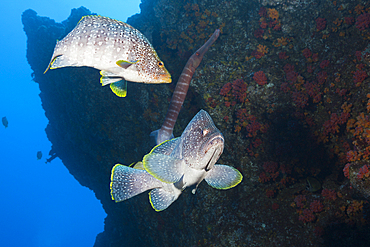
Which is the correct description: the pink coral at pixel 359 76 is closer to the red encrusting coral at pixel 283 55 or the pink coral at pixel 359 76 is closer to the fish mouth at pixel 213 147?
the red encrusting coral at pixel 283 55

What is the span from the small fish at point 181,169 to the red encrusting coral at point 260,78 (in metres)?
4.38

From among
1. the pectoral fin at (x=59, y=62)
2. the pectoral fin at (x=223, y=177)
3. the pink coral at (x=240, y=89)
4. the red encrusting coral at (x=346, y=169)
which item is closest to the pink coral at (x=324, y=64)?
the pink coral at (x=240, y=89)

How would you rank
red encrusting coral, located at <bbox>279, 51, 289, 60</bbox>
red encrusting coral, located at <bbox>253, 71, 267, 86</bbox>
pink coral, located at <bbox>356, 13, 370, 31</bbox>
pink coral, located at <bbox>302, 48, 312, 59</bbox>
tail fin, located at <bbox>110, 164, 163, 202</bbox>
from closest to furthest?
tail fin, located at <bbox>110, 164, 163, 202</bbox>
pink coral, located at <bbox>356, 13, 370, 31</bbox>
red encrusting coral, located at <bbox>253, 71, 267, 86</bbox>
pink coral, located at <bbox>302, 48, 312, 59</bbox>
red encrusting coral, located at <bbox>279, 51, 289, 60</bbox>

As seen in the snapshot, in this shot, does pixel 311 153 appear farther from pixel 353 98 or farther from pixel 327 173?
pixel 353 98

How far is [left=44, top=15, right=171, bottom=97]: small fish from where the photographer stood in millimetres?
1220

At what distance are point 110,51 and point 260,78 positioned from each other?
5.25 meters

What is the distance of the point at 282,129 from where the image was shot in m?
5.22

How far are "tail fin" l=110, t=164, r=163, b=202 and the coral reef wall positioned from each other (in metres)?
3.75

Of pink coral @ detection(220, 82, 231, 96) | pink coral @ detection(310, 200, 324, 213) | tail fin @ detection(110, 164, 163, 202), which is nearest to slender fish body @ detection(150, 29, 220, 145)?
tail fin @ detection(110, 164, 163, 202)

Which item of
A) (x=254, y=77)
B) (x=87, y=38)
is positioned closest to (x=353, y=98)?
(x=254, y=77)

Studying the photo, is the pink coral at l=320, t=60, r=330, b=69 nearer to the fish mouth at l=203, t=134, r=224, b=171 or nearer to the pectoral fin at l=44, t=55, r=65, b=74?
the fish mouth at l=203, t=134, r=224, b=171

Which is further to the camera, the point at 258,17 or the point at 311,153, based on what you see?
the point at 258,17

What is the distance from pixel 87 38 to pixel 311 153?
19.2 ft

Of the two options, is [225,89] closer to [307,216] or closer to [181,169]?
[307,216]
